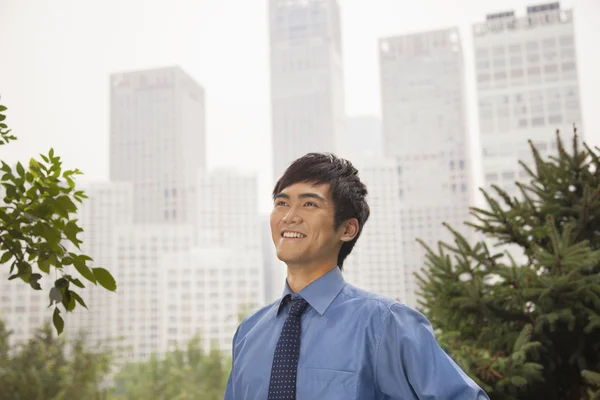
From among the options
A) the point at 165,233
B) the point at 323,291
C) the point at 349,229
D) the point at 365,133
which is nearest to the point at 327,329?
the point at 323,291

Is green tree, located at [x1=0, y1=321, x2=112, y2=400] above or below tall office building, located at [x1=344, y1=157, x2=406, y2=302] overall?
below

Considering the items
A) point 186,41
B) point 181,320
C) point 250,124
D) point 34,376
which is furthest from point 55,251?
point 250,124

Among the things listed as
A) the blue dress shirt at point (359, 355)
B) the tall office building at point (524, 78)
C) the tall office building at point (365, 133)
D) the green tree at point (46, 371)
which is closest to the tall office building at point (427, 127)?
the tall office building at point (524, 78)

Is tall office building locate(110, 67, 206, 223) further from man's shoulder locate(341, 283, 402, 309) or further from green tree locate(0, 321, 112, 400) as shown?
man's shoulder locate(341, 283, 402, 309)

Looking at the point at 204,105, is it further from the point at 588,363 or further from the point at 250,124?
the point at 588,363

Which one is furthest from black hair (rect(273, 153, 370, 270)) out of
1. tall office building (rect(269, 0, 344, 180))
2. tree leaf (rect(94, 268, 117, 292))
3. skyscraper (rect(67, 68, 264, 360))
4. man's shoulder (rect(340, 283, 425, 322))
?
tall office building (rect(269, 0, 344, 180))

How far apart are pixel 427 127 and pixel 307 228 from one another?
997 inches

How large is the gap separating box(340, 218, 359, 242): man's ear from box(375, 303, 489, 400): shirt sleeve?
15cm

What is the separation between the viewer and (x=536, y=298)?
1.69m

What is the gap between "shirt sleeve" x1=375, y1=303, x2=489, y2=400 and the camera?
0.68 m

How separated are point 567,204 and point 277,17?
1162 inches

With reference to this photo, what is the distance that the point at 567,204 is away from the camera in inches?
74.5

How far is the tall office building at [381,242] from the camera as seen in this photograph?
21750 millimetres

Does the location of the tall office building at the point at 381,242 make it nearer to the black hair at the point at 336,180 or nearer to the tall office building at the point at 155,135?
the tall office building at the point at 155,135
